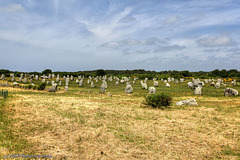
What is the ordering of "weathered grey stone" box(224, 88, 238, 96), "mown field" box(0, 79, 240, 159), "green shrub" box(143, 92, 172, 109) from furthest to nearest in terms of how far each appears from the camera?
1. "weathered grey stone" box(224, 88, 238, 96)
2. "green shrub" box(143, 92, 172, 109)
3. "mown field" box(0, 79, 240, 159)

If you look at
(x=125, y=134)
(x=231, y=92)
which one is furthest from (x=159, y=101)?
(x=231, y=92)

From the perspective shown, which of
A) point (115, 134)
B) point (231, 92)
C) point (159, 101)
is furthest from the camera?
point (231, 92)

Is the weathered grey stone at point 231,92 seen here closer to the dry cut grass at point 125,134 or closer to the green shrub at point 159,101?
the dry cut grass at point 125,134

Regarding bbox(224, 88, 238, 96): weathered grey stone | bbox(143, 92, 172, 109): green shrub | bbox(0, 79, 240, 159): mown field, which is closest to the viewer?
bbox(0, 79, 240, 159): mown field

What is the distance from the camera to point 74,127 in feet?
33.5

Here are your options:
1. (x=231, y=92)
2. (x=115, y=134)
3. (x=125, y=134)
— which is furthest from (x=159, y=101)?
(x=231, y=92)

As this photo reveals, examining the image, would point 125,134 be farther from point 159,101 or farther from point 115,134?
point 159,101

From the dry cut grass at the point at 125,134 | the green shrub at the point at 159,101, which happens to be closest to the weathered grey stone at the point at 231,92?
the dry cut grass at the point at 125,134

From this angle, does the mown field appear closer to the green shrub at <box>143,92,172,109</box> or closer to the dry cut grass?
the dry cut grass

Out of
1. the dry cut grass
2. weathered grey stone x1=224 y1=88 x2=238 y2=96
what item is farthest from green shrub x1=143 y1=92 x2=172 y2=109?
weathered grey stone x1=224 y1=88 x2=238 y2=96

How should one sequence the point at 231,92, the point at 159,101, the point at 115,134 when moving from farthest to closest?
the point at 231,92
the point at 159,101
the point at 115,134

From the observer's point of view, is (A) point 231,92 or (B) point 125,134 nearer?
(B) point 125,134

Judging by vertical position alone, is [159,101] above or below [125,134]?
above

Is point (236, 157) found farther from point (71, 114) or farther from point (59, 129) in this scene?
point (71, 114)
